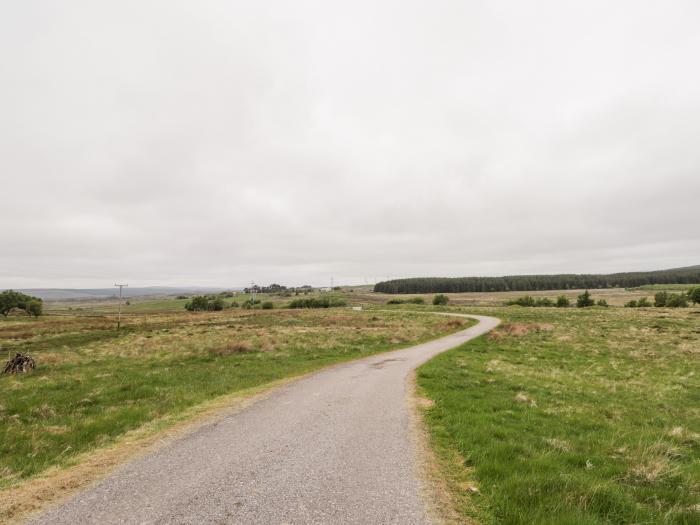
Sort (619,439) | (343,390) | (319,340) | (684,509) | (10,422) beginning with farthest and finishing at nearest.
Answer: (319,340) < (343,390) < (10,422) < (619,439) < (684,509)

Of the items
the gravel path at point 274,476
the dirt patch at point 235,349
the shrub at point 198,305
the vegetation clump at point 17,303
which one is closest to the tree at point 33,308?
the vegetation clump at point 17,303

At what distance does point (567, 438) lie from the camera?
909 centimetres

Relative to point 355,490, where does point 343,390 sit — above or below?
below

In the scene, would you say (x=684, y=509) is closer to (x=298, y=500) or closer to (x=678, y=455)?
(x=678, y=455)

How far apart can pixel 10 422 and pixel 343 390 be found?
11701 millimetres

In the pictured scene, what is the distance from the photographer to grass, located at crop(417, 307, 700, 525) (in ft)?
18.5

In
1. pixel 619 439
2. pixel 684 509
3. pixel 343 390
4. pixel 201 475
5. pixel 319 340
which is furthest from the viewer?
pixel 319 340

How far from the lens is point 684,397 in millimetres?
14836

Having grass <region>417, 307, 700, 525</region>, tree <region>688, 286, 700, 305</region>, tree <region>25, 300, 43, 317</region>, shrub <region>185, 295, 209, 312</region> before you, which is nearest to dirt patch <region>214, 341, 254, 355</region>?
grass <region>417, 307, 700, 525</region>

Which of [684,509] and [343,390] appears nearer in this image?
[684,509]

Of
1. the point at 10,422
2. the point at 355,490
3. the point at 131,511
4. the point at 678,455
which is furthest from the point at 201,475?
the point at 678,455

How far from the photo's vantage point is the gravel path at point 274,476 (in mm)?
5491

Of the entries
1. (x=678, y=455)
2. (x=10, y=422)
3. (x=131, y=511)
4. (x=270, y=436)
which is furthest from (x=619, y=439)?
(x=10, y=422)

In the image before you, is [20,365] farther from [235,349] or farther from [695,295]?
[695,295]
